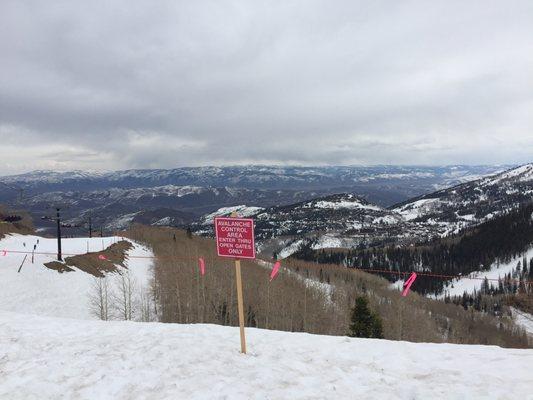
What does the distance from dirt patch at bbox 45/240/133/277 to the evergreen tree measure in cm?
3709

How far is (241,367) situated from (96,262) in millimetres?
54438

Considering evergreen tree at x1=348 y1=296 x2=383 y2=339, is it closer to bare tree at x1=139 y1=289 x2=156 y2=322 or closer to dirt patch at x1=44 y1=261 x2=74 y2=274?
bare tree at x1=139 y1=289 x2=156 y2=322

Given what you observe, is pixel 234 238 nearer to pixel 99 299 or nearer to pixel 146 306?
pixel 99 299

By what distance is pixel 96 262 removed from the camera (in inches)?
2339

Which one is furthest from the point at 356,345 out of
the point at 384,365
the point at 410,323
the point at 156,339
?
the point at 410,323

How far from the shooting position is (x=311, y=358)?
12781 mm

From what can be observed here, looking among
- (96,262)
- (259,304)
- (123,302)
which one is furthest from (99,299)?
(259,304)

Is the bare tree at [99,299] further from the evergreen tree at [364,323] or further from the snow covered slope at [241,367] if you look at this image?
the snow covered slope at [241,367]

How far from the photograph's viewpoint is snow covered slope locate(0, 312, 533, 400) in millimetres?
10000

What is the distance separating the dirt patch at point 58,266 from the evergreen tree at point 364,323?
37.4 meters

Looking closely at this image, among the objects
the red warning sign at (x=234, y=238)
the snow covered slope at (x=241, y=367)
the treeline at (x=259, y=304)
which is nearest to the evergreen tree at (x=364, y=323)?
the treeline at (x=259, y=304)

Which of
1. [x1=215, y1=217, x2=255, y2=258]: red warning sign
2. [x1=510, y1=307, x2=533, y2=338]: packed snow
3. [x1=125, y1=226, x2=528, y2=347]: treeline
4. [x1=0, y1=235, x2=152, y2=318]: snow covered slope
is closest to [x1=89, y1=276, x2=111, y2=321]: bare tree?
[x1=0, y1=235, x2=152, y2=318]: snow covered slope

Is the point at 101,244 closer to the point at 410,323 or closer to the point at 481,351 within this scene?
the point at 410,323

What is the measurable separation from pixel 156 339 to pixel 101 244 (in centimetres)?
7116
